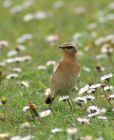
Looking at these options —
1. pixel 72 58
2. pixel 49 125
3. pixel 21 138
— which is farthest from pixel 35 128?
pixel 72 58

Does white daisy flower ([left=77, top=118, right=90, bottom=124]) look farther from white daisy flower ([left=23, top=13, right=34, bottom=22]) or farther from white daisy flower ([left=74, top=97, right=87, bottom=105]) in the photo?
white daisy flower ([left=23, top=13, right=34, bottom=22])

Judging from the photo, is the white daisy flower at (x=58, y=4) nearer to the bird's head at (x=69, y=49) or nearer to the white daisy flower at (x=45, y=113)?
the bird's head at (x=69, y=49)

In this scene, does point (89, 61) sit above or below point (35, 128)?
above

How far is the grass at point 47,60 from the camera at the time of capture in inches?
352

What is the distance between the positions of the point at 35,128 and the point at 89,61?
5.34 meters

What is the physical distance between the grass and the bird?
0.25 m

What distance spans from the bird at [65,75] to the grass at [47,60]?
0.83ft

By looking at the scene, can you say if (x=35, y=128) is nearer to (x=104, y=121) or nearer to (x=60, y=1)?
(x=104, y=121)

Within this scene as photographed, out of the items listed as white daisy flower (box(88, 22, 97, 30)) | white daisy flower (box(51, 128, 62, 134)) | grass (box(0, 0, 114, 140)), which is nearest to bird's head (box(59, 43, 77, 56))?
grass (box(0, 0, 114, 140))

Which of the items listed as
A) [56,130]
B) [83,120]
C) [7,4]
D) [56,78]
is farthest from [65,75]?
[7,4]

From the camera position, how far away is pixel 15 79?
498 inches

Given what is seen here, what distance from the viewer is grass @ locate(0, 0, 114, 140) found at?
895 centimetres

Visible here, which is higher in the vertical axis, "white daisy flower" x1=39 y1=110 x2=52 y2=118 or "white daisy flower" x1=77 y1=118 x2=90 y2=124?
"white daisy flower" x1=39 y1=110 x2=52 y2=118

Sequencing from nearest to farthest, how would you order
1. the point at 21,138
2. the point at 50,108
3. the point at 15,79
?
1. the point at 21,138
2. the point at 50,108
3. the point at 15,79
